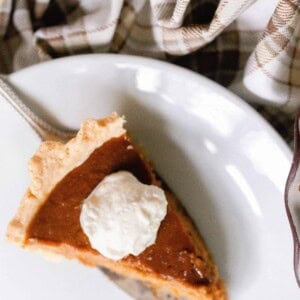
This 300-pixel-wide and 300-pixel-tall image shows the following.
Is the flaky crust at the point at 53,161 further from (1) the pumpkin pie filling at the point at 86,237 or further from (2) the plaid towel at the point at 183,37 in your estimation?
(2) the plaid towel at the point at 183,37

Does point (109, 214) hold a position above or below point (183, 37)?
below

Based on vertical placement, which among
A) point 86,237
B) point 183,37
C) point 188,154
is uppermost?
point 183,37

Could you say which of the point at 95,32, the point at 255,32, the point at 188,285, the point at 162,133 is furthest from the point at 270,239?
the point at 95,32

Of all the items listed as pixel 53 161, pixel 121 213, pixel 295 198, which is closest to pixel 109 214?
pixel 121 213

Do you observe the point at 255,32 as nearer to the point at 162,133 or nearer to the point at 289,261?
the point at 162,133

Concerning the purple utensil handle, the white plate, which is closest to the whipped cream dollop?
the white plate

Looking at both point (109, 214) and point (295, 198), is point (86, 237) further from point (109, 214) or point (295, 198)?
point (295, 198)

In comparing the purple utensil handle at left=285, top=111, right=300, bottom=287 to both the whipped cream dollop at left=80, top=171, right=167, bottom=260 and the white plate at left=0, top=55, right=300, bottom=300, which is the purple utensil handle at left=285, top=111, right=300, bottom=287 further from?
the whipped cream dollop at left=80, top=171, right=167, bottom=260

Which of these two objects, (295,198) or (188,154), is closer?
(295,198)
